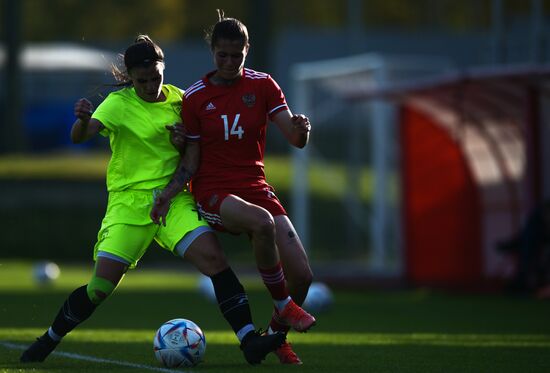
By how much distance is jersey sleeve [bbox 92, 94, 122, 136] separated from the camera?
8.62m

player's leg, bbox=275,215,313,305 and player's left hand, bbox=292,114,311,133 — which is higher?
player's left hand, bbox=292,114,311,133

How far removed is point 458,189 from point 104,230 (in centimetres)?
1189

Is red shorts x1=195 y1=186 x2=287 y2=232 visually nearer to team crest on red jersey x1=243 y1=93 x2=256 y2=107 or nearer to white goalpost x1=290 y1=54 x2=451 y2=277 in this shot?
team crest on red jersey x1=243 y1=93 x2=256 y2=107

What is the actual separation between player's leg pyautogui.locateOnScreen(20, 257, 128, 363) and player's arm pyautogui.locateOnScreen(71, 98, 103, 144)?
0.82 metres

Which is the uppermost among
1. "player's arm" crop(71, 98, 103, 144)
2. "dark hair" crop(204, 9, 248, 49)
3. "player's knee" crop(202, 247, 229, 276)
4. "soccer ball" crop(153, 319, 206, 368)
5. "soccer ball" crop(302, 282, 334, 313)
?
"dark hair" crop(204, 9, 248, 49)

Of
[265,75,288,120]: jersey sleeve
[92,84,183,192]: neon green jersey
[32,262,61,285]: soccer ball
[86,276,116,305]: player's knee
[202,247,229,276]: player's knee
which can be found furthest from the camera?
[32,262,61,285]: soccer ball

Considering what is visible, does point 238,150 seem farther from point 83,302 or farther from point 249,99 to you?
point 83,302

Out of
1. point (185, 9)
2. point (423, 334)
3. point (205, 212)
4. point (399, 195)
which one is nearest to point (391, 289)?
point (399, 195)

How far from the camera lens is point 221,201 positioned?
8.55 m

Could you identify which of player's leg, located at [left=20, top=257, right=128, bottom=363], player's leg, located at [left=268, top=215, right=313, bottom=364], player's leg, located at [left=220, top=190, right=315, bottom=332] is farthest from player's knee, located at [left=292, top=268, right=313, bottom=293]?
player's leg, located at [left=20, top=257, right=128, bottom=363]

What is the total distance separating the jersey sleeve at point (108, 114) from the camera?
8.62 metres

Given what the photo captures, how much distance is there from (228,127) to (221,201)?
1.67 feet

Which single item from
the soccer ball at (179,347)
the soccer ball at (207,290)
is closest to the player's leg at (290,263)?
the soccer ball at (179,347)

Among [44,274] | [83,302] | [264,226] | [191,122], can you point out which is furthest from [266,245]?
[44,274]
